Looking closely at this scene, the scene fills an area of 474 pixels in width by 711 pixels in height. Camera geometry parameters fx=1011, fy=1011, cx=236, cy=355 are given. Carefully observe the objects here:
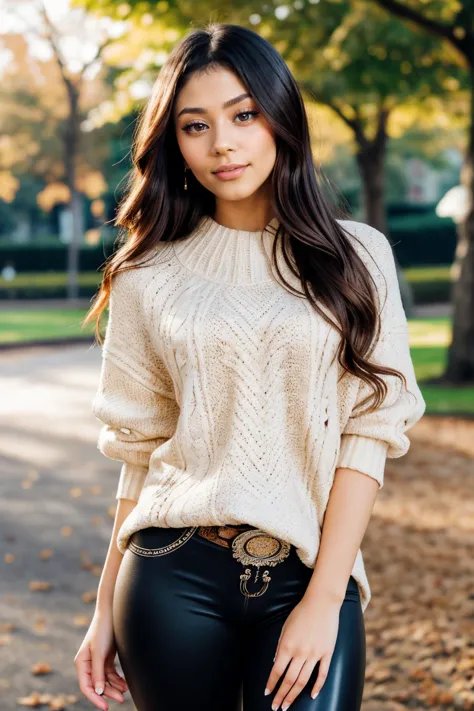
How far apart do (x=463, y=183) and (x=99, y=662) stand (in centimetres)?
1021

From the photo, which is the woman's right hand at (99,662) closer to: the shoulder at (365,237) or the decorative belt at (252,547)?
the decorative belt at (252,547)

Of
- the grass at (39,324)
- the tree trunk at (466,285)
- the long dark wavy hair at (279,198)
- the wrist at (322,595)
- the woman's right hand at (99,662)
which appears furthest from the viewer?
the grass at (39,324)

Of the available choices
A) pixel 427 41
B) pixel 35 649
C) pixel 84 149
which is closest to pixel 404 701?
pixel 35 649

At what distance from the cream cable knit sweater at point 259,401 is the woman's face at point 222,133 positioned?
0.19 metres

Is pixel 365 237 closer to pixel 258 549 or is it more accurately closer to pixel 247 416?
pixel 247 416

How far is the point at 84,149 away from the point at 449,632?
27772mm

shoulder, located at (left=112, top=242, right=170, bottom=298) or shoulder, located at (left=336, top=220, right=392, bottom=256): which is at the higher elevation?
shoulder, located at (left=336, top=220, right=392, bottom=256)

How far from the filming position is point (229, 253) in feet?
7.67

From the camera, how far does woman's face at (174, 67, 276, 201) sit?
2.18m

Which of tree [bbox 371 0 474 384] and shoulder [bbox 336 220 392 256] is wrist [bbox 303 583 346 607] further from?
tree [bbox 371 0 474 384]

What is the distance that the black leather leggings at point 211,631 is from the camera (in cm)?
203

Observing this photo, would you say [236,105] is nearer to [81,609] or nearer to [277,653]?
[277,653]

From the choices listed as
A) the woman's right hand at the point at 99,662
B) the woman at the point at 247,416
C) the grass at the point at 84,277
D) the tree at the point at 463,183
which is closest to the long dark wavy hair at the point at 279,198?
the woman at the point at 247,416

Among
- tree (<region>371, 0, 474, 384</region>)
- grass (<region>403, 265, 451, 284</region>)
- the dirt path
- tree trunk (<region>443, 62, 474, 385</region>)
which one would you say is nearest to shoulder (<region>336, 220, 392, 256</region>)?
the dirt path
